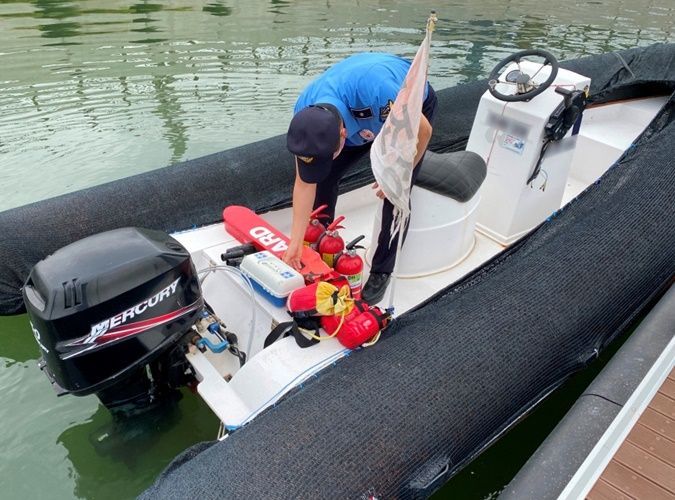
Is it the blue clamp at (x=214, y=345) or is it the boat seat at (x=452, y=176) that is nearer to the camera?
the blue clamp at (x=214, y=345)

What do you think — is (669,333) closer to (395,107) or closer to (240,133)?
(395,107)

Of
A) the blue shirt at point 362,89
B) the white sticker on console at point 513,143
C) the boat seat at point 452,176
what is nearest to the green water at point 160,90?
the boat seat at point 452,176

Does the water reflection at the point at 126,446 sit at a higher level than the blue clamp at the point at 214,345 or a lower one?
lower

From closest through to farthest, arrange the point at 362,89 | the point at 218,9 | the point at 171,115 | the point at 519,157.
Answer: the point at 362,89 < the point at 519,157 < the point at 171,115 < the point at 218,9

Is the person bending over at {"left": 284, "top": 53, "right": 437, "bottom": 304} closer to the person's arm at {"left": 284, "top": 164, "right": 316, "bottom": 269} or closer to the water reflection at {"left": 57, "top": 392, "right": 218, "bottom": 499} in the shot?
the person's arm at {"left": 284, "top": 164, "right": 316, "bottom": 269}

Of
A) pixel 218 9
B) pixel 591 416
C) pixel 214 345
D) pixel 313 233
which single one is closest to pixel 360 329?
pixel 214 345

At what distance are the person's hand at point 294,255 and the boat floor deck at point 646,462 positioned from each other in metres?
1.10

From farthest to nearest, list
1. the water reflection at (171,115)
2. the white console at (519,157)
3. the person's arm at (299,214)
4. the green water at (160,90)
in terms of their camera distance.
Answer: the water reflection at (171,115)
the white console at (519,157)
the green water at (160,90)
the person's arm at (299,214)

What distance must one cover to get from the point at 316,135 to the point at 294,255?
0.50 meters

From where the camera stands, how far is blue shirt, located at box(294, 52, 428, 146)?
1.70 meters

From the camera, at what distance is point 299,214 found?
5.85ft

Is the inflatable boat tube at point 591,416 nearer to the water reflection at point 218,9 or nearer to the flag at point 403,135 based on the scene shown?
the flag at point 403,135

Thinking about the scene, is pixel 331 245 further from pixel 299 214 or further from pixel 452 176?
pixel 452 176

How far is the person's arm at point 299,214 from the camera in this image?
175 cm
